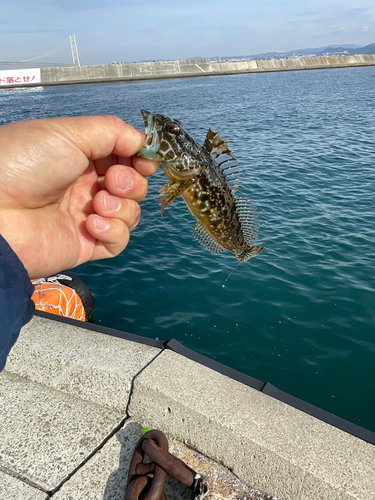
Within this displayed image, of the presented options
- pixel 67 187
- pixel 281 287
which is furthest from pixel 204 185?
pixel 281 287

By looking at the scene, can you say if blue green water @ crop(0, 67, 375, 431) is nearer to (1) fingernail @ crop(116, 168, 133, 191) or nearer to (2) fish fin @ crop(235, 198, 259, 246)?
(2) fish fin @ crop(235, 198, 259, 246)

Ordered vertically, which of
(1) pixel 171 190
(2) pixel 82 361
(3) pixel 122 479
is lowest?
(3) pixel 122 479

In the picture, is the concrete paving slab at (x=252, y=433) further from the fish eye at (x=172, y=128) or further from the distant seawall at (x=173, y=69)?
the distant seawall at (x=173, y=69)

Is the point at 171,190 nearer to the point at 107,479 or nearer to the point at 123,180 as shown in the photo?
the point at 123,180

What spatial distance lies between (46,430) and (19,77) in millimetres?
101161

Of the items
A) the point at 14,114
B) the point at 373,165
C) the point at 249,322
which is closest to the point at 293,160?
the point at 373,165

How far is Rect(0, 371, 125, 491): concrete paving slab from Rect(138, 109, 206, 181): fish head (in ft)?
9.44

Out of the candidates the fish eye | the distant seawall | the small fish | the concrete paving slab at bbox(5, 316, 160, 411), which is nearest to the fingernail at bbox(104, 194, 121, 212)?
the small fish

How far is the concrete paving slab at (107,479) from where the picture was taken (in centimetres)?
348

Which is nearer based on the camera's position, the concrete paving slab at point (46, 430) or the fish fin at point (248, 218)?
the concrete paving slab at point (46, 430)

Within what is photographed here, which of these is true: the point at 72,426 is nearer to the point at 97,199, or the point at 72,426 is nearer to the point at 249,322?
the point at 97,199

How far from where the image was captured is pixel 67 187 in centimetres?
348

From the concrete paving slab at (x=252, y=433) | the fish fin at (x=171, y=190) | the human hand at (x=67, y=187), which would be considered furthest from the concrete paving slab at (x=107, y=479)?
the fish fin at (x=171, y=190)

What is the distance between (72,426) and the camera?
13.4 ft
